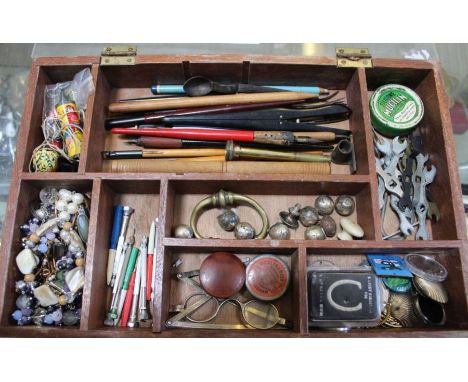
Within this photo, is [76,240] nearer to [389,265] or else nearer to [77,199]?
[77,199]

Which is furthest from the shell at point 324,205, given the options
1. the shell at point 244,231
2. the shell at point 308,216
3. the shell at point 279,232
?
the shell at point 244,231

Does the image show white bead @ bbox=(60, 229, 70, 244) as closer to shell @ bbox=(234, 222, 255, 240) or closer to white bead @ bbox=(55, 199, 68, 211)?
white bead @ bbox=(55, 199, 68, 211)

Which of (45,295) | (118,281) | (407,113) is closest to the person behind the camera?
(45,295)

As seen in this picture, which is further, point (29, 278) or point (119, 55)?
point (119, 55)

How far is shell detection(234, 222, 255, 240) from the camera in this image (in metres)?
1.13

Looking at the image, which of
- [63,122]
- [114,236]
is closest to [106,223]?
[114,236]

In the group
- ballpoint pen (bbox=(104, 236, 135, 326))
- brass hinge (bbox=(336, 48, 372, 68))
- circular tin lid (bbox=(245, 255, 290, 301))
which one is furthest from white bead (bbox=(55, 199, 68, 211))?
brass hinge (bbox=(336, 48, 372, 68))

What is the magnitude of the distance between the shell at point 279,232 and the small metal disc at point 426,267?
38 centimetres

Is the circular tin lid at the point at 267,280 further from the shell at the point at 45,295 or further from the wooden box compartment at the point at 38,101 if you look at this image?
the wooden box compartment at the point at 38,101

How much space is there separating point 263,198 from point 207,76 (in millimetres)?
476

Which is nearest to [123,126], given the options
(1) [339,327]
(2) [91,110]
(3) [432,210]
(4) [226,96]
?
(2) [91,110]

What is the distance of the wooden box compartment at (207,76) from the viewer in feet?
3.95

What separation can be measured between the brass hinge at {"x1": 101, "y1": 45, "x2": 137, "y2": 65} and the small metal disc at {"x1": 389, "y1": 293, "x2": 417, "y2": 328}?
45.1 inches

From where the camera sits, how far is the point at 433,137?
1210 millimetres
